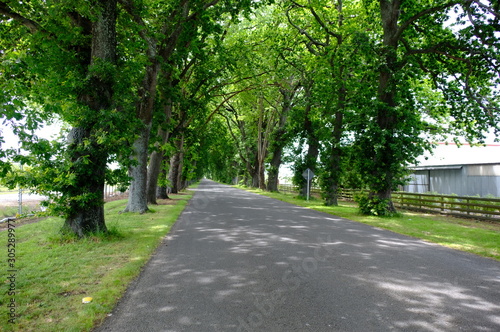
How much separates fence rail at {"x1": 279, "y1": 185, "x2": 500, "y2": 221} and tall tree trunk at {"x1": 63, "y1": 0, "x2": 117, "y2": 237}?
14747mm

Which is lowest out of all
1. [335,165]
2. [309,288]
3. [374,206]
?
[309,288]

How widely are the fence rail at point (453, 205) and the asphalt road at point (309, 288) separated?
816cm

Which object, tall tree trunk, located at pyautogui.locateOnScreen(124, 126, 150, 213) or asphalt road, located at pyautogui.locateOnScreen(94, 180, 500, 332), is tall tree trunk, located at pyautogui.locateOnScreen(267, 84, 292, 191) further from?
asphalt road, located at pyautogui.locateOnScreen(94, 180, 500, 332)

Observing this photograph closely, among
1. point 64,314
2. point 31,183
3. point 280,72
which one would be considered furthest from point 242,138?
point 64,314

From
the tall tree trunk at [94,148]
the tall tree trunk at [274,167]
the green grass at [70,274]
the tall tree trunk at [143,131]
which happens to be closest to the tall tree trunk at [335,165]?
the tall tree trunk at [274,167]

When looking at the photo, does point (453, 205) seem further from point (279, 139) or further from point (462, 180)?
point (279, 139)

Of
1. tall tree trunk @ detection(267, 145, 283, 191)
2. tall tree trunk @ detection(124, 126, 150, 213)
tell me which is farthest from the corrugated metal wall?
tall tree trunk @ detection(124, 126, 150, 213)

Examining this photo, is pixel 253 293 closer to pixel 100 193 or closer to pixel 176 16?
pixel 100 193

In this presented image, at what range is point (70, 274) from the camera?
17.4 ft

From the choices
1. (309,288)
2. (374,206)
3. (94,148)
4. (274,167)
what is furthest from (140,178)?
(274,167)

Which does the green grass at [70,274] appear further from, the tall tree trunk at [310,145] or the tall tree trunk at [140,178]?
the tall tree trunk at [310,145]

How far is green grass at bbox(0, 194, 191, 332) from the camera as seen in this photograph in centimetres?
372

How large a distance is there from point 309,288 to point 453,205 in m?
14.9

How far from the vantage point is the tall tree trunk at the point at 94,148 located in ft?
25.4
